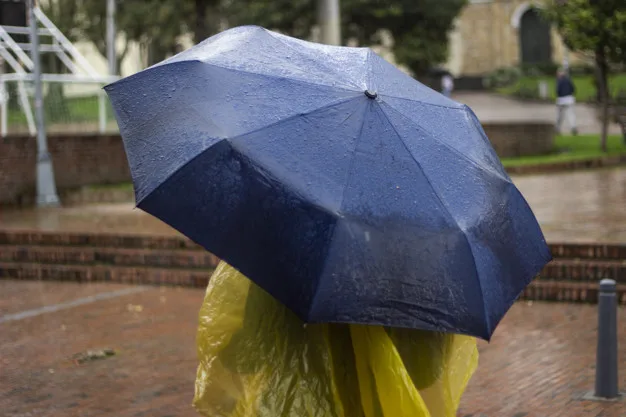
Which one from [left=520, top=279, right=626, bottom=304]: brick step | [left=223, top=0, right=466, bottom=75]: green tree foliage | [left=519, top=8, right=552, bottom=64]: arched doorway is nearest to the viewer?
[left=520, top=279, right=626, bottom=304]: brick step

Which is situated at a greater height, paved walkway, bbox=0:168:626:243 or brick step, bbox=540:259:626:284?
brick step, bbox=540:259:626:284

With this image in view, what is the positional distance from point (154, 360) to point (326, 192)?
4084 millimetres

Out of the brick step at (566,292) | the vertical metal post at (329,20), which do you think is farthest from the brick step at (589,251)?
the vertical metal post at (329,20)

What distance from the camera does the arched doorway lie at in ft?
178

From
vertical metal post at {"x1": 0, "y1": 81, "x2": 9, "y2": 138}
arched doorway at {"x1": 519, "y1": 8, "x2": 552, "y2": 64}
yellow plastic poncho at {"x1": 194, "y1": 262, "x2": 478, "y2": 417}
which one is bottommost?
arched doorway at {"x1": 519, "y1": 8, "x2": 552, "y2": 64}

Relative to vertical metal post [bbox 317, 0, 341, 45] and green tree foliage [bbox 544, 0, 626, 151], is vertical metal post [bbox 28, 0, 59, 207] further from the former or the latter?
green tree foliage [bbox 544, 0, 626, 151]

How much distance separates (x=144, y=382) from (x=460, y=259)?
3.56m

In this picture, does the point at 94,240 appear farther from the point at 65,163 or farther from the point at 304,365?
the point at 304,365

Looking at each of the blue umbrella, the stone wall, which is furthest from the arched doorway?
the blue umbrella

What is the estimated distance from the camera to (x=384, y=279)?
393 cm

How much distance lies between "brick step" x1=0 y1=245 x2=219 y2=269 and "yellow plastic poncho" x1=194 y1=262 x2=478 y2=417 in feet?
21.4

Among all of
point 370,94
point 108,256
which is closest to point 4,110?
point 108,256

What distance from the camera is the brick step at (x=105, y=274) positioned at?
11.0m

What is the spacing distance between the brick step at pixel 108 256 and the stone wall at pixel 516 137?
1176 cm
